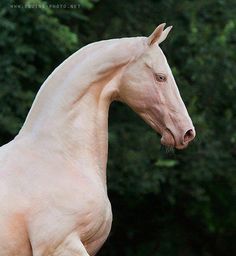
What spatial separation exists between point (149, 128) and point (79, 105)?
5.65 meters

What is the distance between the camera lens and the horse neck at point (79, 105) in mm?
4324

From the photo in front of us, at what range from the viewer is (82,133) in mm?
4355

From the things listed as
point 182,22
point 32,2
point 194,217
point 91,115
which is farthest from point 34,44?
point 91,115

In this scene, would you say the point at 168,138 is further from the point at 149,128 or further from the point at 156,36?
the point at 149,128

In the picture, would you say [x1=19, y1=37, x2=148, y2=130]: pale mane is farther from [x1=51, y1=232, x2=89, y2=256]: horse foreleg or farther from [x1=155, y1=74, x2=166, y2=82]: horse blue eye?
[x1=51, y1=232, x2=89, y2=256]: horse foreleg

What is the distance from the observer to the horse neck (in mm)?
4324

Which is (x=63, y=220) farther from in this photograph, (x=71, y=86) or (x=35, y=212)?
(x=71, y=86)

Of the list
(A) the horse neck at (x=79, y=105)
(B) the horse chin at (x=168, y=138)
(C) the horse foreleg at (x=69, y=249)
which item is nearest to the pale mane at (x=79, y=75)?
(A) the horse neck at (x=79, y=105)

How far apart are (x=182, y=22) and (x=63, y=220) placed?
6.59m

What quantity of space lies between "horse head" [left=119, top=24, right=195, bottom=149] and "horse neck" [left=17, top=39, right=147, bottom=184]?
54 mm

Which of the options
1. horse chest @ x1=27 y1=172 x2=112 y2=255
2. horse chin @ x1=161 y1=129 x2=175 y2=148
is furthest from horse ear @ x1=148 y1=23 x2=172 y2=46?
horse chest @ x1=27 y1=172 x2=112 y2=255

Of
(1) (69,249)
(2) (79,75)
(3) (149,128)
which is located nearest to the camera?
(1) (69,249)

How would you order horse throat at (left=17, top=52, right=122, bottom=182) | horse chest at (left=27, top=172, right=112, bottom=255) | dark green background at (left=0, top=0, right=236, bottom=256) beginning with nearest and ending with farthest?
horse chest at (left=27, top=172, right=112, bottom=255)
horse throat at (left=17, top=52, right=122, bottom=182)
dark green background at (left=0, top=0, right=236, bottom=256)

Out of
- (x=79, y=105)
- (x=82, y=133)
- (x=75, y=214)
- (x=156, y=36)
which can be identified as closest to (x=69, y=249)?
(x=75, y=214)
